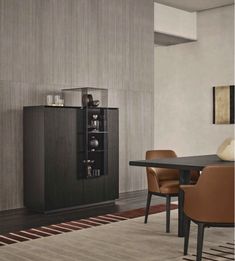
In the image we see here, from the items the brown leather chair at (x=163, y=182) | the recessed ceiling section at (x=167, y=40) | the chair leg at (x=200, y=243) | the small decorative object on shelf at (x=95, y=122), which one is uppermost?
the recessed ceiling section at (x=167, y=40)

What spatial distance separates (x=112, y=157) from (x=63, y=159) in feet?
3.20

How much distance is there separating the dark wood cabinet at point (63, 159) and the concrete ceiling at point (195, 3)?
11.1ft

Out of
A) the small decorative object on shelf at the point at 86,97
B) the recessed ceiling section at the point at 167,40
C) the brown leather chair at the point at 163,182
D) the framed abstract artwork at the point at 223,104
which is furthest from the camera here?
the recessed ceiling section at the point at 167,40

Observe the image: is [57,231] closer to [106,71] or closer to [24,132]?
[24,132]

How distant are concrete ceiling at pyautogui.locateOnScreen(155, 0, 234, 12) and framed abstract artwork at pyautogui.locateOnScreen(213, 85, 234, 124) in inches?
65.2

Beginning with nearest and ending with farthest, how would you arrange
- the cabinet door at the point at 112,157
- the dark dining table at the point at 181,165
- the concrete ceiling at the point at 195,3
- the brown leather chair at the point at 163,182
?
1. the dark dining table at the point at 181,165
2. the brown leather chair at the point at 163,182
3. the cabinet door at the point at 112,157
4. the concrete ceiling at the point at 195,3

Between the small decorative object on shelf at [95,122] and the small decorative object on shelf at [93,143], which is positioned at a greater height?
the small decorative object on shelf at [95,122]

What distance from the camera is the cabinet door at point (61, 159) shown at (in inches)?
244

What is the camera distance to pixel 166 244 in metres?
4.43

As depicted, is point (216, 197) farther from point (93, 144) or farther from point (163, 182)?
point (93, 144)

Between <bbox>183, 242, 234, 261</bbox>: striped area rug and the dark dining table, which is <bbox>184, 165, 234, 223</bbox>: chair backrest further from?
<bbox>183, 242, 234, 261</bbox>: striped area rug

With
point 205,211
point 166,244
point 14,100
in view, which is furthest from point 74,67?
point 205,211

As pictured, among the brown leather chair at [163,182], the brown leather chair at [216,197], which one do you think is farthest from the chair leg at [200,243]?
the brown leather chair at [163,182]

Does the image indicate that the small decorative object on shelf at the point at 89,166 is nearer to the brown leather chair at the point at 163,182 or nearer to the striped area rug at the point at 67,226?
the striped area rug at the point at 67,226
